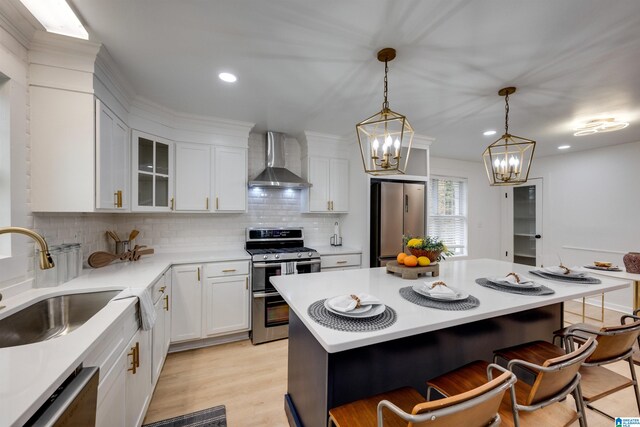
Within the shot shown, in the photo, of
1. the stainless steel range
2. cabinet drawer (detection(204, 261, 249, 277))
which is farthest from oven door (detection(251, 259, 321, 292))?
cabinet drawer (detection(204, 261, 249, 277))

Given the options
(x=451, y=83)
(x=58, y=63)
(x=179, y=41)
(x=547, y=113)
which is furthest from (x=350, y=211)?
(x=58, y=63)

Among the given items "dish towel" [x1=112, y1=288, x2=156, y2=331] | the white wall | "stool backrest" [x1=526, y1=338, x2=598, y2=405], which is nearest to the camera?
"stool backrest" [x1=526, y1=338, x2=598, y2=405]

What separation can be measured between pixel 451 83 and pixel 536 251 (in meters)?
4.45

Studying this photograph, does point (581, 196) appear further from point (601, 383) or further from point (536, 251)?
point (601, 383)

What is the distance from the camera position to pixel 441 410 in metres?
0.80

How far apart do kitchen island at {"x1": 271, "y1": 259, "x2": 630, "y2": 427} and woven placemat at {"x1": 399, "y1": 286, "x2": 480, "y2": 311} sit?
4 centimetres

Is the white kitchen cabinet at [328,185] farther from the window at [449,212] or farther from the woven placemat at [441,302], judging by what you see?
the woven placemat at [441,302]

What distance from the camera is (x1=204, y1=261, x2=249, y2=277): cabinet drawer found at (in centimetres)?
279

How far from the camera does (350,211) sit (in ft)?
12.5

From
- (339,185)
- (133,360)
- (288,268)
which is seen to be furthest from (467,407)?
(339,185)

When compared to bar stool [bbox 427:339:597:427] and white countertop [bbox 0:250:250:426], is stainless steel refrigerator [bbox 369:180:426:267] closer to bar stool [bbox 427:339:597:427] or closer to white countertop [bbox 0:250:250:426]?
bar stool [bbox 427:339:597:427]

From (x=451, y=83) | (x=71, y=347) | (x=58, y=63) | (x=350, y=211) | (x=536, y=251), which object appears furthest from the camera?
(x=536, y=251)

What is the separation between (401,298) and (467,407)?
75cm

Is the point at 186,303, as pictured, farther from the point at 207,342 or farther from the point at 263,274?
the point at 263,274
